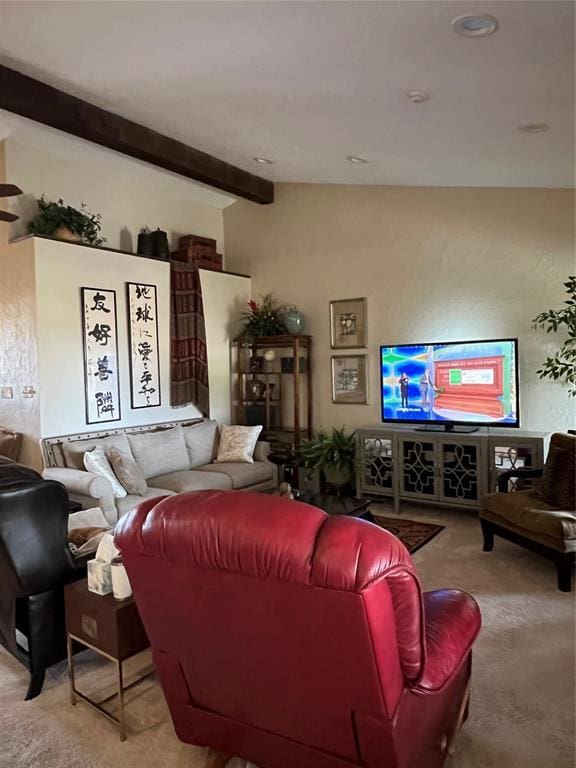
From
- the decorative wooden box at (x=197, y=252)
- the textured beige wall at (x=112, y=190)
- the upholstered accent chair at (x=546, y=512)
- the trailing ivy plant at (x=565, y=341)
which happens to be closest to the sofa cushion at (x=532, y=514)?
the upholstered accent chair at (x=546, y=512)

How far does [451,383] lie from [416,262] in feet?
4.06

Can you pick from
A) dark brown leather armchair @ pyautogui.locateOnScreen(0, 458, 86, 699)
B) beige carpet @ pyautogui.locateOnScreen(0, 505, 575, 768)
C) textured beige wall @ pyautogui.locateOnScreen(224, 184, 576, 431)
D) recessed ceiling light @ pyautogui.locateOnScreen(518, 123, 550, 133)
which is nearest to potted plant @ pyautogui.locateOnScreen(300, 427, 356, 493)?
textured beige wall @ pyautogui.locateOnScreen(224, 184, 576, 431)

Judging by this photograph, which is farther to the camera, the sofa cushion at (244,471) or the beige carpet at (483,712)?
the sofa cushion at (244,471)

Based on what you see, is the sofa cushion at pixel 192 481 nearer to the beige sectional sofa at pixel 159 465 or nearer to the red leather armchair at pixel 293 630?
the beige sectional sofa at pixel 159 465

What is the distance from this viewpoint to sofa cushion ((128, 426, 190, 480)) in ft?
15.6

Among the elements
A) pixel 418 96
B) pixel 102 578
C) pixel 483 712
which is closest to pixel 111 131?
pixel 418 96

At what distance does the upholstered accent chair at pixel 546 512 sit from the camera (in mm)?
3219

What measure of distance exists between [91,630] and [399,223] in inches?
175

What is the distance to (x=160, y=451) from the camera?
4.91m

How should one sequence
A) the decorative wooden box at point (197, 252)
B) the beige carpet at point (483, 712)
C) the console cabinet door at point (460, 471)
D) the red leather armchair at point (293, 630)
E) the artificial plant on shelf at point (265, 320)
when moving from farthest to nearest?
the artificial plant on shelf at point (265, 320)
the decorative wooden box at point (197, 252)
the console cabinet door at point (460, 471)
the beige carpet at point (483, 712)
the red leather armchair at point (293, 630)

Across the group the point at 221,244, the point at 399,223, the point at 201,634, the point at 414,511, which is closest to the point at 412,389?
the point at 414,511

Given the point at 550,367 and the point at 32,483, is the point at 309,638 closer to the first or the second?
the point at 32,483

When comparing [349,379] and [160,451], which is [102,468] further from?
[349,379]

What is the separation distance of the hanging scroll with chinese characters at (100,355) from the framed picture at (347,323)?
2.20m
